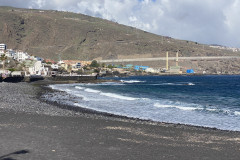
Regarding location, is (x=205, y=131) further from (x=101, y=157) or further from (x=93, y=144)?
(x=101, y=157)

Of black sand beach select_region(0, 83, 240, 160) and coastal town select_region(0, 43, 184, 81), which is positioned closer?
black sand beach select_region(0, 83, 240, 160)

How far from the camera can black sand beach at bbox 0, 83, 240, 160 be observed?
10.9 m

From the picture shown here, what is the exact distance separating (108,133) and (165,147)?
338cm

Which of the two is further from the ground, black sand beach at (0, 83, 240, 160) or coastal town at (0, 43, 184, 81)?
coastal town at (0, 43, 184, 81)

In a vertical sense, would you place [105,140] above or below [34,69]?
below

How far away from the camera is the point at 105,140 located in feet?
43.7

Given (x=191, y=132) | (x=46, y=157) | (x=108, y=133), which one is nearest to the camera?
(x=46, y=157)

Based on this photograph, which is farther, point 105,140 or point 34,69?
point 34,69

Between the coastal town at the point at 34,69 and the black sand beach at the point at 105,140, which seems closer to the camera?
the black sand beach at the point at 105,140

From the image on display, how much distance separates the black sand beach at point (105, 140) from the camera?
1091cm

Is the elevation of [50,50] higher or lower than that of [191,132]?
higher

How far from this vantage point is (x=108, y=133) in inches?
591

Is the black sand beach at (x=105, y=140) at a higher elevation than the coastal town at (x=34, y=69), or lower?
lower

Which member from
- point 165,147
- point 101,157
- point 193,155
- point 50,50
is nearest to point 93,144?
point 101,157
